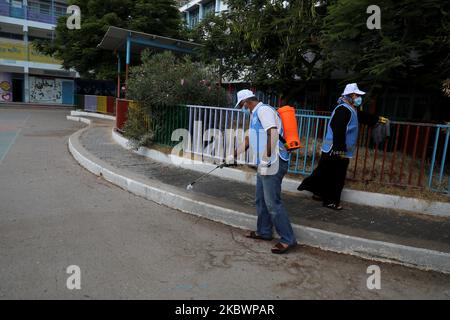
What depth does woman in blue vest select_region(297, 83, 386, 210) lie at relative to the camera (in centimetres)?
491

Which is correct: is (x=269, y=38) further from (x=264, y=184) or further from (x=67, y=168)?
(x=264, y=184)

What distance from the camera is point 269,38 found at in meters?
9.60

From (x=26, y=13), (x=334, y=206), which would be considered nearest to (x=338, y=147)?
(x=334, y=206)

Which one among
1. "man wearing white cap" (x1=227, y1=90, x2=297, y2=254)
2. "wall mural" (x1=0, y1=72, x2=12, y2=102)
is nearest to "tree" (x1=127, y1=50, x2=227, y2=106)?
"man wearing white cap" (x1=227, y1=90, x2=297, y2=254)

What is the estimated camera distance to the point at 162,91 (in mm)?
8039

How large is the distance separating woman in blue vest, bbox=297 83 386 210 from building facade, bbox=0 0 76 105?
3278 centimetres

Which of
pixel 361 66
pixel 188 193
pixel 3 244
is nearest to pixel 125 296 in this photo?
pixel 3 244

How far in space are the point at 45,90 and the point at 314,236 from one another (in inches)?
1451

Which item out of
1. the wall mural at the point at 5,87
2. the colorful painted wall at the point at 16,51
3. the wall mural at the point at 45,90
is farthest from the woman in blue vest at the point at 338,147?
the wall mural at the point at 5,87

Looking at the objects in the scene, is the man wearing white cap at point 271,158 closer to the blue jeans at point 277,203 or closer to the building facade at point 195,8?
the blue jeans at point 277,203

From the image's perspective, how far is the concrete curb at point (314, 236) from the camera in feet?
12.5

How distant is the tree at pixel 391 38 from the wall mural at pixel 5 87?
34578mm

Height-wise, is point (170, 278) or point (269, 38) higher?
point (269, 38)
